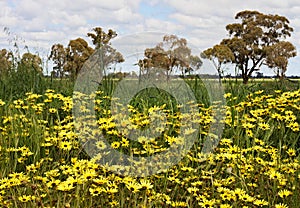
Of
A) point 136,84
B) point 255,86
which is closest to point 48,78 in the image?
point 136,84

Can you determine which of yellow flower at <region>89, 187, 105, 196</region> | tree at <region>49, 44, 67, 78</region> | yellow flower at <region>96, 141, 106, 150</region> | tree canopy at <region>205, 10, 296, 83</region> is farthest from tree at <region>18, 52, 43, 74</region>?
tree canopy at <region>205, 10, 296, 83</region>

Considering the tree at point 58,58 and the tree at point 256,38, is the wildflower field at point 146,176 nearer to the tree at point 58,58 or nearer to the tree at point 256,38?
the tree at point 58,58

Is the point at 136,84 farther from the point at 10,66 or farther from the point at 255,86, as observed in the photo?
the point at 10,66

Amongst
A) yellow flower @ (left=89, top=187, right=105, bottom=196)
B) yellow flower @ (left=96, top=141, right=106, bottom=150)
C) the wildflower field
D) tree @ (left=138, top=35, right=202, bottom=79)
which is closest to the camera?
yellow flower @ (left=89, top=187, right=105, bottom=196)

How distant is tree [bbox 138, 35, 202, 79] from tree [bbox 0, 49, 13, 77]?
2614 millimetres

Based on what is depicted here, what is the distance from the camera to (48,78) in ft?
20.7

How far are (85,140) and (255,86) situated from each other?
11.8ft

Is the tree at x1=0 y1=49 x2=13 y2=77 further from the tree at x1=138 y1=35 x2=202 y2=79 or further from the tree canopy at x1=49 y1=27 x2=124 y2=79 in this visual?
the tree at x1=138 y1=35 x2=202 y2=79

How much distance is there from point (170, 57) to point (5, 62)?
3.39 m

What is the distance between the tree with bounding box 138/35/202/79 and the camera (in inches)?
198

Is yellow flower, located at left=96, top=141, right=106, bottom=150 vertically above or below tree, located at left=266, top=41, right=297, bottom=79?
below

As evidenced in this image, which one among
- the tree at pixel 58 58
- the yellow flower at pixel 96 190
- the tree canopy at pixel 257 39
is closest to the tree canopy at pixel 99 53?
the tree at pixel 58 58

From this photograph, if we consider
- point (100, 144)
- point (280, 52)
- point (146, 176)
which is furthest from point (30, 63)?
point (280, 52)

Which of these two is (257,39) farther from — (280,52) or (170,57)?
(170,57)
